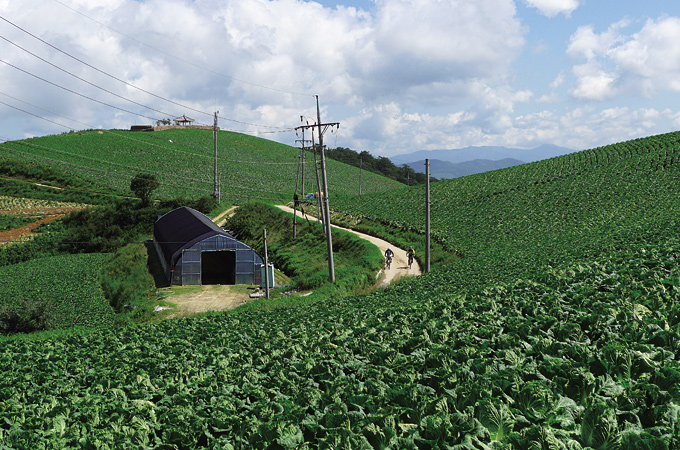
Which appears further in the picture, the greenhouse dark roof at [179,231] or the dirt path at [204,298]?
the greenhouse dark roof at [179,231]

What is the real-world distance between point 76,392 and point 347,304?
1401cm

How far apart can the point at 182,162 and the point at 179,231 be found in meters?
61.0

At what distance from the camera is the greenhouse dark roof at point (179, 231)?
38938 millimetres

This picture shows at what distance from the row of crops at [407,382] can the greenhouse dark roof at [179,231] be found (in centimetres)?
2378

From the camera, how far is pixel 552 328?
9.93 m

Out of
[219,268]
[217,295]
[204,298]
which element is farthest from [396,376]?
[219,268]

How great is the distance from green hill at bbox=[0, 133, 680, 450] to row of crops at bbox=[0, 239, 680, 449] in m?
0.03

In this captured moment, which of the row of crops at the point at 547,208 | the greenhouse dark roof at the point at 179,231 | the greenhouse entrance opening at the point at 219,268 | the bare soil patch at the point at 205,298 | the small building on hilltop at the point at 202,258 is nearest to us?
the row of crops at the point at 547,208

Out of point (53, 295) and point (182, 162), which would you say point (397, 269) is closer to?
point (53, 295)

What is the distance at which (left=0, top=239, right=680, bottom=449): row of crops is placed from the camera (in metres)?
6.00

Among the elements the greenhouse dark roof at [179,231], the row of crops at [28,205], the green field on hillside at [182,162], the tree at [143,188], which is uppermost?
the green field on hillside at [182,162]

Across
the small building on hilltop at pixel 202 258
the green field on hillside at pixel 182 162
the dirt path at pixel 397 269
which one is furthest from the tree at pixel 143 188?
the dirt path at pixel 397 269

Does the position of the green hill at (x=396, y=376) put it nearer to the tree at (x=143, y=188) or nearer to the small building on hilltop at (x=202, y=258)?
the small building on hilltop at (x=202, y=258)

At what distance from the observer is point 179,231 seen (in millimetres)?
43688
